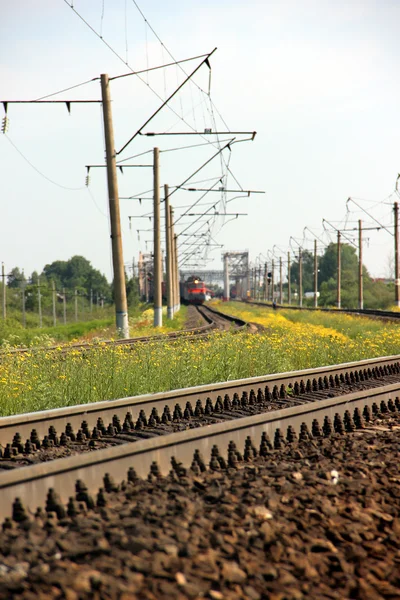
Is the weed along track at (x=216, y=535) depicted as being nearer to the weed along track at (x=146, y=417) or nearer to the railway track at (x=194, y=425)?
the railway track at (x=194, y=425)

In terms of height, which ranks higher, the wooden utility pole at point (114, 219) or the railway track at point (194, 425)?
the wooden utility pole at point (114, 219)

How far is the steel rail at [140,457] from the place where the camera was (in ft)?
15.1

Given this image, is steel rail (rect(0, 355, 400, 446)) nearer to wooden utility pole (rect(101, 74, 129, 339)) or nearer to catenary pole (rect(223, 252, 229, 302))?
wooden utility pole (rect(101, 74, 129, 339))

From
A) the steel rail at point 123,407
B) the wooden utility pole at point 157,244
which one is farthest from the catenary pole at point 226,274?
the steel rail at point 123,407

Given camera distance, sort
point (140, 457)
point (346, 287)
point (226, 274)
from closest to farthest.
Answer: point (140, 457) → point (346, 287) → point (226, 274)

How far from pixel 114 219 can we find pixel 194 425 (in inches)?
548

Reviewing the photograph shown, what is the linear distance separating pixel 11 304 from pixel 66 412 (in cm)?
7775

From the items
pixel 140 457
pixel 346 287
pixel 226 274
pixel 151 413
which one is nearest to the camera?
pixel 140 457

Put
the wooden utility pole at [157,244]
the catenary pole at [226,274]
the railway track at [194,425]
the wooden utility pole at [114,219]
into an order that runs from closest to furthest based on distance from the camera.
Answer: the railway track at [194,425] → the wooden utility pole at [114,219] → the wooden utility pole at [157,244] → the catenary pole at [226,274]

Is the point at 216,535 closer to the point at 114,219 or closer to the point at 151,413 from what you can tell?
the point at 151,413

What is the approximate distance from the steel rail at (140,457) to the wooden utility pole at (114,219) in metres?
13.6

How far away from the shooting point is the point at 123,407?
320 inches

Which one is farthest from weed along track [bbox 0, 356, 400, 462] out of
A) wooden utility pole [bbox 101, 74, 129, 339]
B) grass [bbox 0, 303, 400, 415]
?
wooden utility pole [bbox 101, 74, 129, 339]

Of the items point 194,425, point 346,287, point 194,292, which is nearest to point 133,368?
point 194,425
